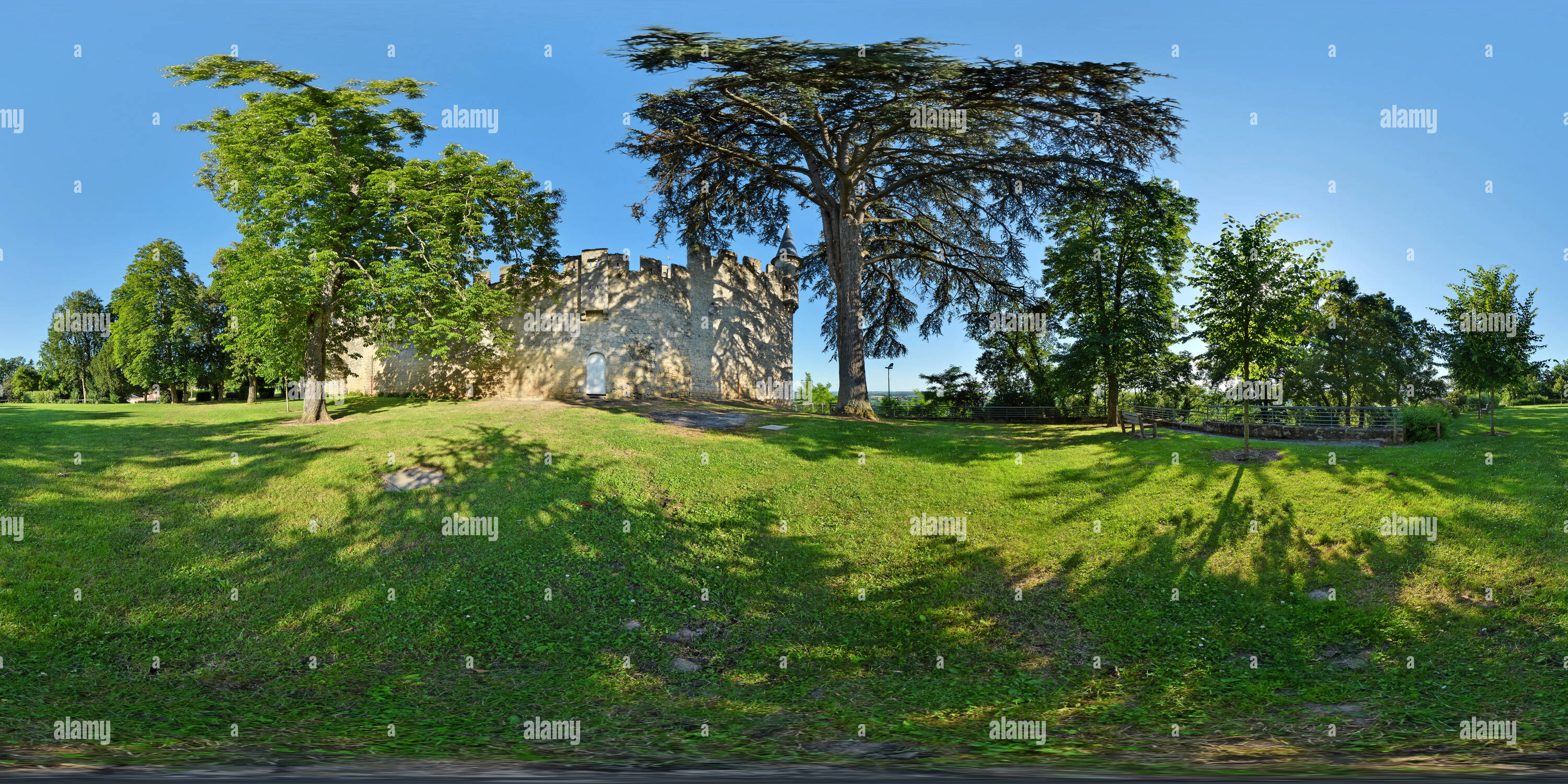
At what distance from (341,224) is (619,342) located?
39.7ft

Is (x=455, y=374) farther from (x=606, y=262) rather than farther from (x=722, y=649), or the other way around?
(x=722, y=649)

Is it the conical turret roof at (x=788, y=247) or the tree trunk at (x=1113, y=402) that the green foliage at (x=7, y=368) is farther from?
the tree trunk at (x=1113, y=402)

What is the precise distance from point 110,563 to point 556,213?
22.6m

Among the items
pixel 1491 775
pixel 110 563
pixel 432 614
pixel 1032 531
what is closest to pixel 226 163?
pixel 110 563

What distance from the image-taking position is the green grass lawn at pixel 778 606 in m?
6.83

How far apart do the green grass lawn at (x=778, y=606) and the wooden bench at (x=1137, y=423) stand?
4.99 meters

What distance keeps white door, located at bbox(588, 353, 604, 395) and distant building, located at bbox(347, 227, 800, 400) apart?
0.16ft

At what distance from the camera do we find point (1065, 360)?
81.8 feet

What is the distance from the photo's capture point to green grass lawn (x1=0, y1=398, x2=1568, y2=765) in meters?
6.83
